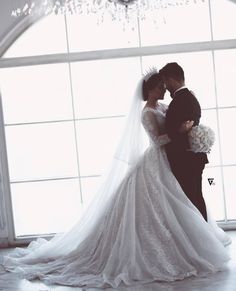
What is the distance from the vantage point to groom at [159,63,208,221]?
5031 mm

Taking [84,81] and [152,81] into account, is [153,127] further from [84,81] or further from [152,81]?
[84,81]

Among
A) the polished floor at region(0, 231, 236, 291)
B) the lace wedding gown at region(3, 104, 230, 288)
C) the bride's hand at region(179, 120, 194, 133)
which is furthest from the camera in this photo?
the bride's hand at region(179, 120, 194, 133)

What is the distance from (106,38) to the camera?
6.95 metres

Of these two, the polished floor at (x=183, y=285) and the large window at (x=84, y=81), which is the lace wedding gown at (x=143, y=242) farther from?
the large window at (x=84, y=81)

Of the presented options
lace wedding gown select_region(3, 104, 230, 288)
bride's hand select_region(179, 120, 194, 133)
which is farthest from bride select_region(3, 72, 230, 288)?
bride's hand select_region(179, 120, 194, 133)

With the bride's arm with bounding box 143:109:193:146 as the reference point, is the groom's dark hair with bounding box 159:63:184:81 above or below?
above

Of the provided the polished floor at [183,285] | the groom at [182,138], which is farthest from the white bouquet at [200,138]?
the polished floor at [183,285]

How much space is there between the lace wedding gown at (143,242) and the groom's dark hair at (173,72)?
0.32 m

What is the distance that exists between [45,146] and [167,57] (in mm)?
3450

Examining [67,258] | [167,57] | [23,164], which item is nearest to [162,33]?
[167,57]

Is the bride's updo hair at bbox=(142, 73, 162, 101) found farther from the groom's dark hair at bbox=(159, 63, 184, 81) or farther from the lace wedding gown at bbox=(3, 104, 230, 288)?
the lace wedding gown at bbox=(3, 104, 230, 288)

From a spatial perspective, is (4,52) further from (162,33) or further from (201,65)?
(201,65)

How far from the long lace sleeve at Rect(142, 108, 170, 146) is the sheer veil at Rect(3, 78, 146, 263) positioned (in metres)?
0.09

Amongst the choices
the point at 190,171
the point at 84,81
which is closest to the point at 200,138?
the point at 190,171
